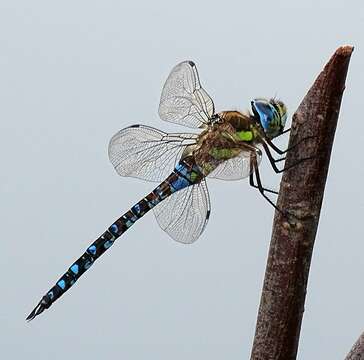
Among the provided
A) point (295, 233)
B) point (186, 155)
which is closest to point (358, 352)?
point (295, 233)

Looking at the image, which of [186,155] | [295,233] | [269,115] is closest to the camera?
[295,233]

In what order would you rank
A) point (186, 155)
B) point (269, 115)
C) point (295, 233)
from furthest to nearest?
point (186, 155)
point (269, 115)
point (295, 233)

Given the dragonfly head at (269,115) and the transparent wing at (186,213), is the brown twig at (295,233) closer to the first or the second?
the dragonfly head at (269,115)

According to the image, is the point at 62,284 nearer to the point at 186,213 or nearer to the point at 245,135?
the point at 186,213

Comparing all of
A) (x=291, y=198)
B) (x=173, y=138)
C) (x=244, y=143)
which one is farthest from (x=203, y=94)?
(x=291, y=198)

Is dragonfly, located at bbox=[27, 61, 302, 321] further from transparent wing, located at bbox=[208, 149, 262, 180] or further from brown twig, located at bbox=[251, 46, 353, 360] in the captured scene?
brown twig, located at bbox=[251, 46, 353, 360]

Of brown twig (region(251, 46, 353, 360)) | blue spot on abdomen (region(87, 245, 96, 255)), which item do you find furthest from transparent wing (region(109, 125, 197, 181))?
brown twig (region(251, 46, 353, 360))

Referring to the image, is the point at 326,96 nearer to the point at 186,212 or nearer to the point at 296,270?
the point at 296,270
